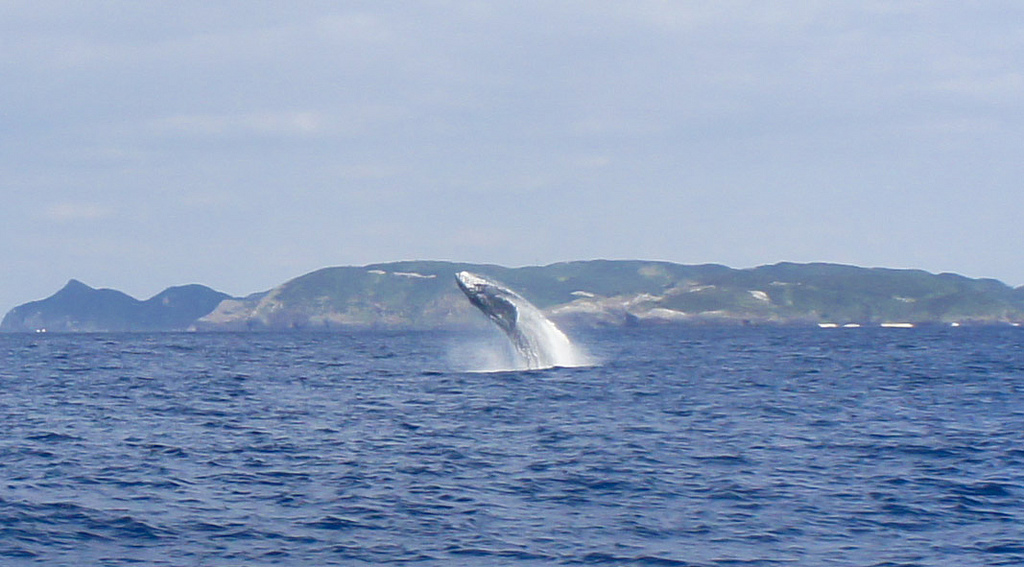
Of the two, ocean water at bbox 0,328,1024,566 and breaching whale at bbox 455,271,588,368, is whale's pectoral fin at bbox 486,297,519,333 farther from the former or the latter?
ocean water at bbox 0,328,1024,566

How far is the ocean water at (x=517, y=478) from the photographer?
17344 millimetres

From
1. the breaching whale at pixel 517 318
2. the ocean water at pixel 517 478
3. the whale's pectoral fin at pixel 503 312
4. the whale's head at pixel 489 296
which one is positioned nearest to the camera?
the ocean water at pixel 517 478

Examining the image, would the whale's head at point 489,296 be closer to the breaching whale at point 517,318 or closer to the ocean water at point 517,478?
the breaching whale at point 517,318

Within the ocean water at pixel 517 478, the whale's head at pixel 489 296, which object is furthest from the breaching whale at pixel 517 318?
the ocean water at pixel 517 478

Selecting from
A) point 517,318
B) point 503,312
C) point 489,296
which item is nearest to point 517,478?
point 489,296

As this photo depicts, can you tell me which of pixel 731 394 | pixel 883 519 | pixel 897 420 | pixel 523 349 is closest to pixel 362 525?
pixel 883 519

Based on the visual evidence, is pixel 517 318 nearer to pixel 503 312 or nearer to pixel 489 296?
pixel 503 312

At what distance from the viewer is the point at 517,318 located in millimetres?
48031

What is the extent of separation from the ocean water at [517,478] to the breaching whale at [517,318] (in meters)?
4.33

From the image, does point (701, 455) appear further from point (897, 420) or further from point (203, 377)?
point (203, 377)

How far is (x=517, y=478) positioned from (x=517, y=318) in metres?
25.1

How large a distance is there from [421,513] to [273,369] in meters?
49.1

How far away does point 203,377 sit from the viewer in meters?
58.5

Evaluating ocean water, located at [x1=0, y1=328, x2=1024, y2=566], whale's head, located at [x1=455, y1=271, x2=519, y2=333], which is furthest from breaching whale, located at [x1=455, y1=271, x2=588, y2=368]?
ocean water, located at [x1=0, y1=328, x2=1024, y2=566]
